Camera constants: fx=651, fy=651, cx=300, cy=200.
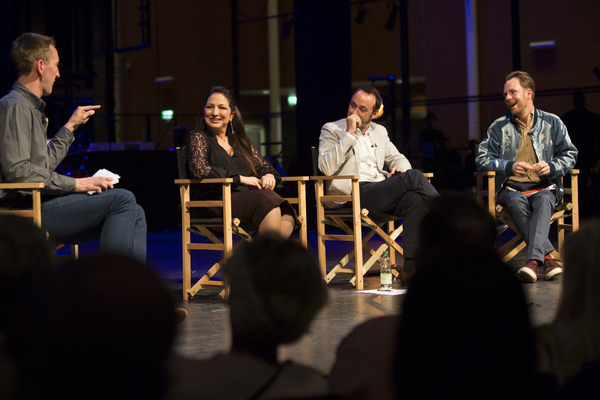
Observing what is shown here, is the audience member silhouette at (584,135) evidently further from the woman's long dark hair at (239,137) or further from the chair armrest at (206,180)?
the chair armrest at (206,180)

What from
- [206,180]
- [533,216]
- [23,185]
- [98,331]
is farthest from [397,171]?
[98,331]

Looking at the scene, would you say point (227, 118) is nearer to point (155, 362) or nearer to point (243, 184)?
point (243, 184)

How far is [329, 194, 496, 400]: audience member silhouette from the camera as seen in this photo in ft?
3.25

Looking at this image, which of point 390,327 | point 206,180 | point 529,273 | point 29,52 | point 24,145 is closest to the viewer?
point 390,327

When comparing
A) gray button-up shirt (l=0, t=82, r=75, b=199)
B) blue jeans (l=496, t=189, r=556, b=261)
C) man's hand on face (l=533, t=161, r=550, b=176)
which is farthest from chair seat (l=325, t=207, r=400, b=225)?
gray button-up shirt (l=0, t=82, r=75, b=199)

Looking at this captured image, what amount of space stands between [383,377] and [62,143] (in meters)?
2.45

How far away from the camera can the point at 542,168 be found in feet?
12.7

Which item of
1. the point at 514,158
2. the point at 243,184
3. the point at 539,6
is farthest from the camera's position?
the point at 539,6

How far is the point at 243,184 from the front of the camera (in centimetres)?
354

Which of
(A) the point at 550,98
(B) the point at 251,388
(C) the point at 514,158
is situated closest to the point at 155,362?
(B) the point at 251,388

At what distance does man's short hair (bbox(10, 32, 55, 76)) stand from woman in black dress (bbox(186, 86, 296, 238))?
898 mm

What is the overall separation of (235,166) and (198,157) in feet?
0.89

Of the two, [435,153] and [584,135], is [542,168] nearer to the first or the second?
[584,135]

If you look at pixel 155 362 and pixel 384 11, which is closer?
pixel 155 362
